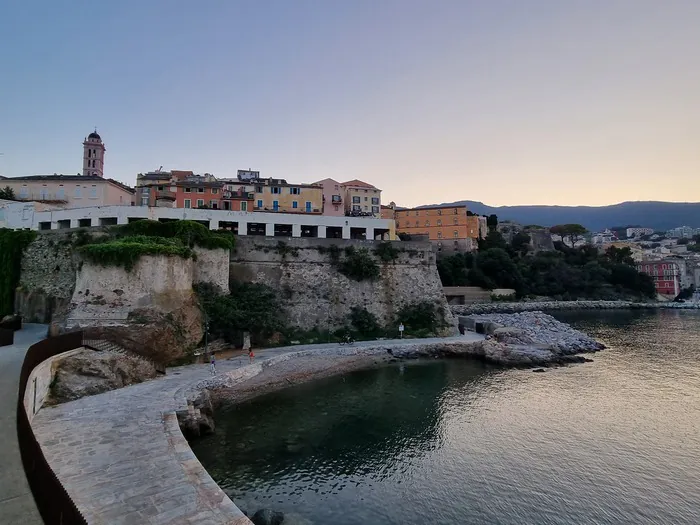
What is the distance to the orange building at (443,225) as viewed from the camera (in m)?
58.8

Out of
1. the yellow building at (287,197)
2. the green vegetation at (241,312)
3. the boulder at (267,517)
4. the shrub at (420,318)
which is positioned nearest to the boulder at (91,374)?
the green vegetation at (241,312)

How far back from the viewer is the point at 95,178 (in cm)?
2964

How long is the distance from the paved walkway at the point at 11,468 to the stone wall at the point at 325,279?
Answer: 13939 millimetres

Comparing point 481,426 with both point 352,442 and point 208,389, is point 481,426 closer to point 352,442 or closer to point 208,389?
point 352,442

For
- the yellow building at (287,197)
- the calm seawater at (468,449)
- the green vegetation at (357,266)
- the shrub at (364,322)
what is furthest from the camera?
the yellow building at (287,197)

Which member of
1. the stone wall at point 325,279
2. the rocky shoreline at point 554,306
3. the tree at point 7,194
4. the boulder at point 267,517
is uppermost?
the tree at point 7,194

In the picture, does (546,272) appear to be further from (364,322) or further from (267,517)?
(267,517)

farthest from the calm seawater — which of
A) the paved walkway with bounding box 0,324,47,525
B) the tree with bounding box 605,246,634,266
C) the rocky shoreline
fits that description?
the tree with bounding box 605,246,634,266

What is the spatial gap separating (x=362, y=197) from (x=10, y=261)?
30845 mm

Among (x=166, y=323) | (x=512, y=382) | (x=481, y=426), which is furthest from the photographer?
(x=512, y=382)

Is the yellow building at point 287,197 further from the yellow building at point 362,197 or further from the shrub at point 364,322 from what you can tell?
the shrub at point 364,322

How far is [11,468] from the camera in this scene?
665cm

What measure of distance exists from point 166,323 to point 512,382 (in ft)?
52.2

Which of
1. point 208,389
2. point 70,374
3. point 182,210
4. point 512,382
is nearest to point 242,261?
point 182,210
